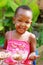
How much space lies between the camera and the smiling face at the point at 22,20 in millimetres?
2324

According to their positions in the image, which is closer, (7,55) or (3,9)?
(7,55)

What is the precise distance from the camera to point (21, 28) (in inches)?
91.5

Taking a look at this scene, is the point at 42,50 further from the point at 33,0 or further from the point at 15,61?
the point at 15,61

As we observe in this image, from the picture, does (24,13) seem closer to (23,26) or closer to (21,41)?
(23,26)

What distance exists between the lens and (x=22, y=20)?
234 centimetres

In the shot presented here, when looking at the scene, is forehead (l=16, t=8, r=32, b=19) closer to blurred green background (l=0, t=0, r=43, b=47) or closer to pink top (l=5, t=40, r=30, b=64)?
pink top (l=5, t=40, r=30, b=64)

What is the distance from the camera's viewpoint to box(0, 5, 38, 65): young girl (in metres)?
2.28

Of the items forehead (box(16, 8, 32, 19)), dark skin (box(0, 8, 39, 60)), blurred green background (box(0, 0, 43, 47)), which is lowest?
blurred green background (box(0, 0, 43, 47))

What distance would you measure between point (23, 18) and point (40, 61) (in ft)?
5.01

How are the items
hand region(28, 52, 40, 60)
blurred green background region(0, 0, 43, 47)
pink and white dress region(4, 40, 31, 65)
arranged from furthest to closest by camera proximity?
blurred green background region(0, 0, 43, 47), pink and white dress region(4, 40, 31, 65), hand region(28, 52, 40, 60)

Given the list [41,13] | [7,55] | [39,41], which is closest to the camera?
[7,55]

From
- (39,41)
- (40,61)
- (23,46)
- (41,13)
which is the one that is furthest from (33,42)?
(41,13)

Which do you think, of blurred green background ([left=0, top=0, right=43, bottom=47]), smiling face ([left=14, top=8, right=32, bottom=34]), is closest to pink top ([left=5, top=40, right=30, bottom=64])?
smiling face ([left=14, top=8, right=32, bottom=34])

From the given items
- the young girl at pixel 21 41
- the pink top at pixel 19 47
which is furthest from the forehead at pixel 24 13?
the pink top at pixel 19 47
